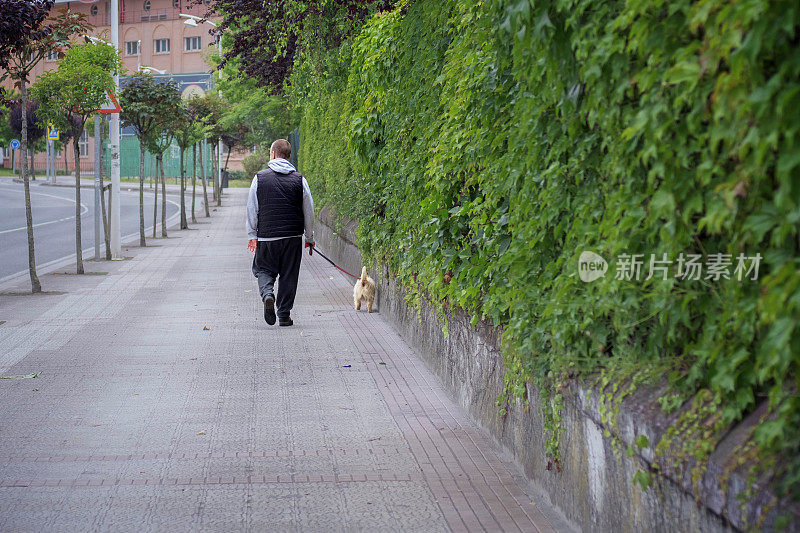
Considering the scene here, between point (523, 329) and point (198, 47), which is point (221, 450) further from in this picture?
point (198, 47)

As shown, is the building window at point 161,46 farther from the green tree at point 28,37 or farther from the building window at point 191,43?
the green tree at point 28,37

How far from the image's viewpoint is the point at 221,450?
17.4 ft

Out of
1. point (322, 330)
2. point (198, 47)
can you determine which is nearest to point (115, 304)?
point (322, 330)

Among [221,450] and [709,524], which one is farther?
[221,450]

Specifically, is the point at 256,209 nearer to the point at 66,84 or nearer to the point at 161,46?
the point at 66,84

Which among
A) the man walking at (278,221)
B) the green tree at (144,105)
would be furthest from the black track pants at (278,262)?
the green tree at (144,105)

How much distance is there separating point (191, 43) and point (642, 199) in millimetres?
84118

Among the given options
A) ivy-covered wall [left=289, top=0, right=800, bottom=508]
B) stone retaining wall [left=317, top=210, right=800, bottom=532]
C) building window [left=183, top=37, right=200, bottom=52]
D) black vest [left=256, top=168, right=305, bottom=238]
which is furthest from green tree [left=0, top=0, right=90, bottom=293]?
building window [left=183, top=37, right=200, bottom=52]

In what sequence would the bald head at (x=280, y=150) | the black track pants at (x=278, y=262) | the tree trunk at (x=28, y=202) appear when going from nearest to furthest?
the black track pants at (x=278, y=262), the bald head at (x=280, y=150), the tree trunk at (x=28, y=202)

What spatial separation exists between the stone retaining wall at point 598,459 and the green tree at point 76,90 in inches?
427

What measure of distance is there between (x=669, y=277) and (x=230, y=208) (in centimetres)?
4252

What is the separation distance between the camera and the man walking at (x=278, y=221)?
1035 cm

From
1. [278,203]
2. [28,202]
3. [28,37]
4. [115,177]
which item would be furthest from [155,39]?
[278,203]

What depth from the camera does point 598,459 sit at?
3.67m
